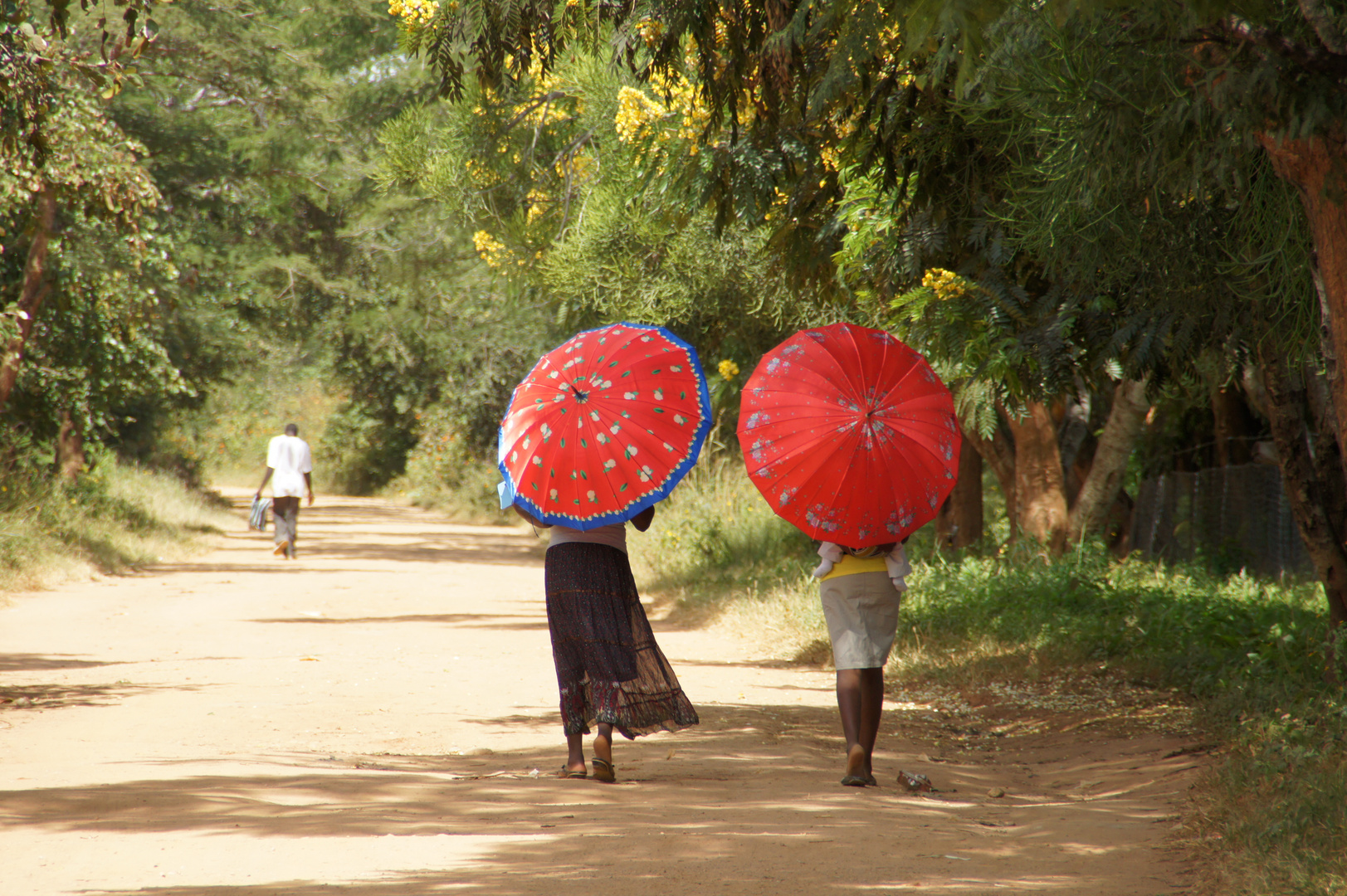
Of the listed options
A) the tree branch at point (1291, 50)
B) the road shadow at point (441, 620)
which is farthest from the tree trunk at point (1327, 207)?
the road shadow at point (441, 620)

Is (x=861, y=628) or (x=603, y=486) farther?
(x=861, y=628)

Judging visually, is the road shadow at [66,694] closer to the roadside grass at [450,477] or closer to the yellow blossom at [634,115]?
the yellow blossom at [634,115]

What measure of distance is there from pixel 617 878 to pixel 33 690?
19.5 ft

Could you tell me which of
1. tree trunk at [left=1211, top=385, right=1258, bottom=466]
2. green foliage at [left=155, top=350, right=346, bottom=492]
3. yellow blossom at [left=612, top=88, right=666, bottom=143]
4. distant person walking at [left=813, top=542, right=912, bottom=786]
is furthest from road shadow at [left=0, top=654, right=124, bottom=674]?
green foliage at [left=155, top=350, right=346, bottom=492]

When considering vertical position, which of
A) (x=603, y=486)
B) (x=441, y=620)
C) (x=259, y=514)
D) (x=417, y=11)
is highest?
(x=417, y=11)

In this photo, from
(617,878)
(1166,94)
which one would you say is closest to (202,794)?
(617,878)

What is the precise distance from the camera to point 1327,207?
449 centimetres

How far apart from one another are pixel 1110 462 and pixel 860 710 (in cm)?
707

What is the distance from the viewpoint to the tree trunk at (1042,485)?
11.8 metres

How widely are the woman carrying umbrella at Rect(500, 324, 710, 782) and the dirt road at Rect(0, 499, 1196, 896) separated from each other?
382mm

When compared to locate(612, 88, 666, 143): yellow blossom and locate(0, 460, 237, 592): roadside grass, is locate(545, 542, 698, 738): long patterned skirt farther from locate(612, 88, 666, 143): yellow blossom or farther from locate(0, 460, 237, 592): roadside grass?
locate(0, 460, 237, 592): roadside grass

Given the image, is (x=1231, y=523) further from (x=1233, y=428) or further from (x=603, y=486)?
(x=603, y=486)

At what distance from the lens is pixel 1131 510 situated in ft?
56.7

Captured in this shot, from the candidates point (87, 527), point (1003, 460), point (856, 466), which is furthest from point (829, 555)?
point (87, 527)
